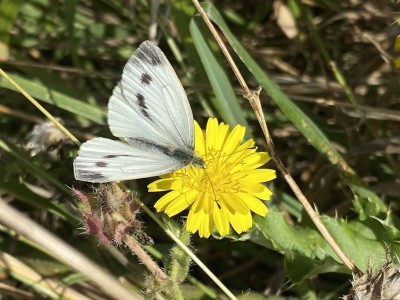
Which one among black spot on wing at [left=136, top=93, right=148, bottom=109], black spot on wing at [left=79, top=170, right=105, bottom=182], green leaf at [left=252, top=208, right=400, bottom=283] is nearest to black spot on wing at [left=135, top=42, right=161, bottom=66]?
black spot on wing at [left=136, top=93, right=148, bottom=109]

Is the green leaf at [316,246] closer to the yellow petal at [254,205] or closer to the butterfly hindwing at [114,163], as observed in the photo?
the yellow petal at [254,205]

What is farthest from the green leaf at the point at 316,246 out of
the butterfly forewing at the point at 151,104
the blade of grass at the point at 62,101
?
the blade of grass at the point at 62,101

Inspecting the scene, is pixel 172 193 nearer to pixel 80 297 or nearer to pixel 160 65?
pixel 160 65

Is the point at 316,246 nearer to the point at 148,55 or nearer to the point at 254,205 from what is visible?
the point at 254,205

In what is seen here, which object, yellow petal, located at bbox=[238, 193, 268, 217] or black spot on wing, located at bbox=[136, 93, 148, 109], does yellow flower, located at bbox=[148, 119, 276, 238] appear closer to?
yellow petal, located at bbox=[238, 193, 268, 217]

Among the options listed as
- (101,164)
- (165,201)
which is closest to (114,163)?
(101,164)
